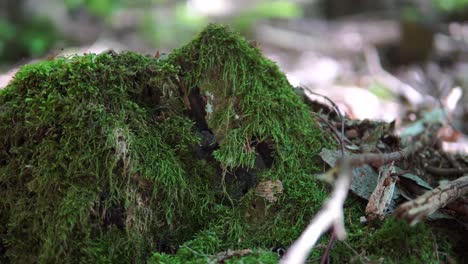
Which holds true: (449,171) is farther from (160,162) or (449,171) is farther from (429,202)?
(160,162)

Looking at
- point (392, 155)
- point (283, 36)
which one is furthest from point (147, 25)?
point (392, 155)

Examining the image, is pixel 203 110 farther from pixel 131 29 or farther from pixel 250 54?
pixel 131 29

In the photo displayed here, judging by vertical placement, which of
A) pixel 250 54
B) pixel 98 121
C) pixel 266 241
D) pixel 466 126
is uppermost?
pixel 250 54

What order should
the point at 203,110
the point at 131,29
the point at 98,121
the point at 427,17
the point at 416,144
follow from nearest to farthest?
the point at 98,121 → the point at 203,110 → the point at 416,144 → the point at 131,29 → the point at 427,17

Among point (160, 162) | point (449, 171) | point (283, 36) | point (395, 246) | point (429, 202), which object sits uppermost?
point (160, 162)

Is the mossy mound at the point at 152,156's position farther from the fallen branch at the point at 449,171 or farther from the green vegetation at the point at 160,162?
the fallen branch at the point at 449,171

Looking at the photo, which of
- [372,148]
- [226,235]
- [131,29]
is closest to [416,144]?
[372,148]

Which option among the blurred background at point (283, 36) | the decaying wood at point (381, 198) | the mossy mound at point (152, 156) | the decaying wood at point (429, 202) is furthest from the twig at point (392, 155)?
the blurred background at point (283, 36)
